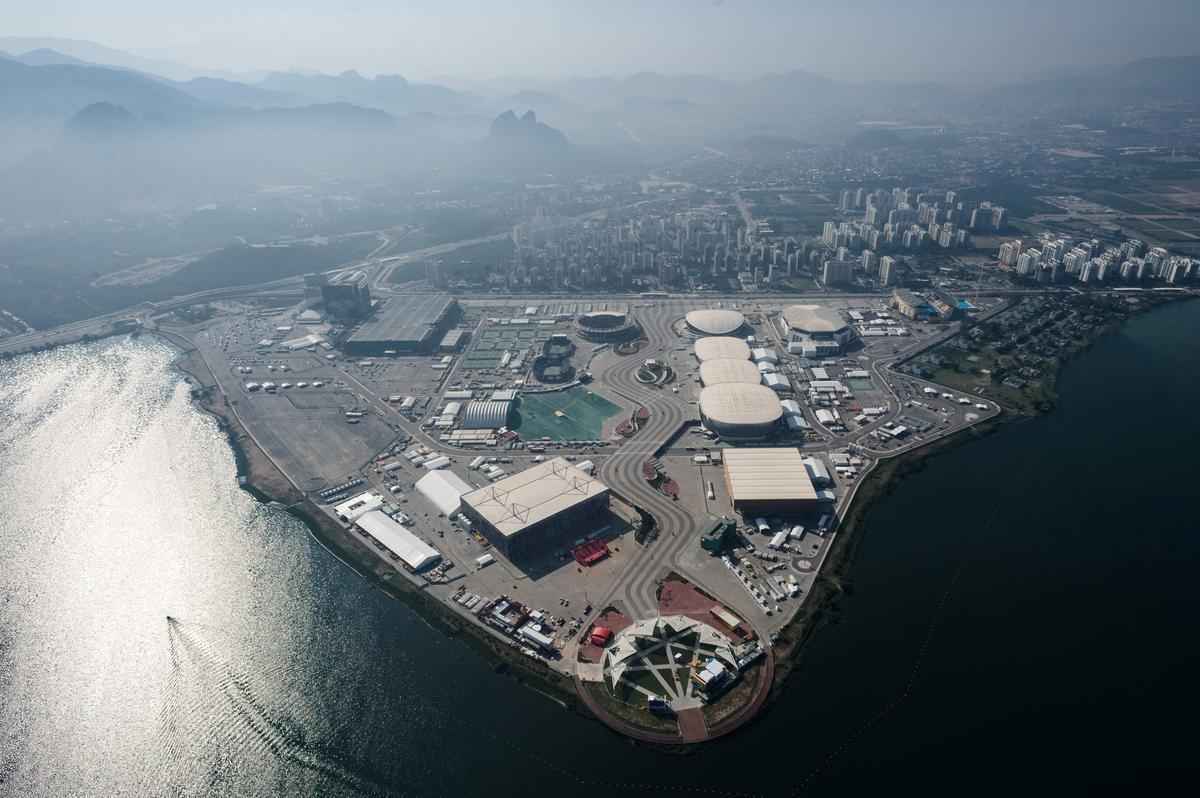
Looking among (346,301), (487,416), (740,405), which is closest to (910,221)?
(740,405)

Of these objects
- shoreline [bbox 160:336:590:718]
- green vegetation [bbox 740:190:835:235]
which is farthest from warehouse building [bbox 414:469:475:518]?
green vegetation [bbox 740:190:835:235]

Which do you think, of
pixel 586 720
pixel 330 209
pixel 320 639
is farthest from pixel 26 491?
pixel 330 209

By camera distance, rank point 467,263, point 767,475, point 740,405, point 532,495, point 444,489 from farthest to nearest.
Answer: point 467,263 < point 740,405 < point 444,489 < point 767,475 < point 532,495

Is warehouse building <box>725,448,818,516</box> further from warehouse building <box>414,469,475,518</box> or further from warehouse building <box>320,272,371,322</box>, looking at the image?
warehouse building <box>320,272,371,322</box>

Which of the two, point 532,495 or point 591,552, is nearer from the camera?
point 591,552

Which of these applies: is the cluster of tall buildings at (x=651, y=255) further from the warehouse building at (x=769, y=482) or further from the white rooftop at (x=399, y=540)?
the white rooftop at (x=399, y=540)

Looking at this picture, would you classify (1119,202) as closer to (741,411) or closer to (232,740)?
(741,411)

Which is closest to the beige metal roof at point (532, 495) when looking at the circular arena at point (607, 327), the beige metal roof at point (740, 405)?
the beige metal roof at point (740, 405)
